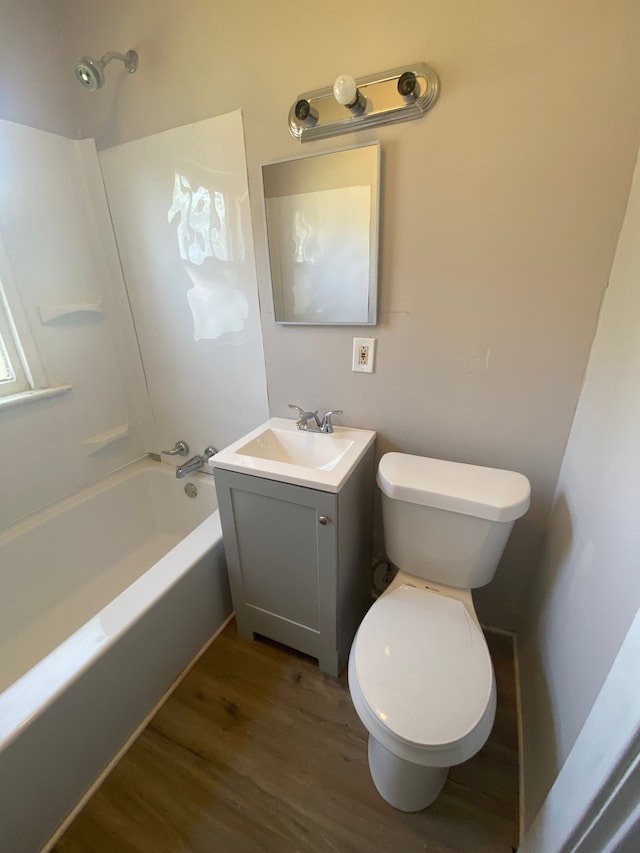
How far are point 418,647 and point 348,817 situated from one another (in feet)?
1.73

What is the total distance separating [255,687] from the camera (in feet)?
4.21

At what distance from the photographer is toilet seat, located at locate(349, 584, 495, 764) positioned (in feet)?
2.53

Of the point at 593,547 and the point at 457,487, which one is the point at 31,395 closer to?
the point at 457,487

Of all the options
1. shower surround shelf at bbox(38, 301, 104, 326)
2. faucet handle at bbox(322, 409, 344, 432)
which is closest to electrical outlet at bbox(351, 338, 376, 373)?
faucet handle at bbox(322, 409, 344, 432)

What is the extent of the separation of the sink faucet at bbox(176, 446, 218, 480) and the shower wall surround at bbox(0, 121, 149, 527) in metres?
0.43

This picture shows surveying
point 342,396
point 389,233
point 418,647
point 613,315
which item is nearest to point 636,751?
point 418,647

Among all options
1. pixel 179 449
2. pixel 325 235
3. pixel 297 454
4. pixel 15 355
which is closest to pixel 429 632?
pixel 297 454

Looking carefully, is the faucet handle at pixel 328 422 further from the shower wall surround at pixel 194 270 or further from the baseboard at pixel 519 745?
the baseboard at pixel 519 745

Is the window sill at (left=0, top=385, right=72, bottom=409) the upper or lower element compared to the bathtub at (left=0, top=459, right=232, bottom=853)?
upper

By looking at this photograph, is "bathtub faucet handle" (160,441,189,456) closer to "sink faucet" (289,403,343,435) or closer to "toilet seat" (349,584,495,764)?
"sink faucet" (289,403,343,435)

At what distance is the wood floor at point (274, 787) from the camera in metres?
0.93

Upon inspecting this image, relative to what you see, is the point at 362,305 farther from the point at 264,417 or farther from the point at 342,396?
the point at 264,417

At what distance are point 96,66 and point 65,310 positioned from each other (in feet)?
2.94

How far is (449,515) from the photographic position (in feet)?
3.46
